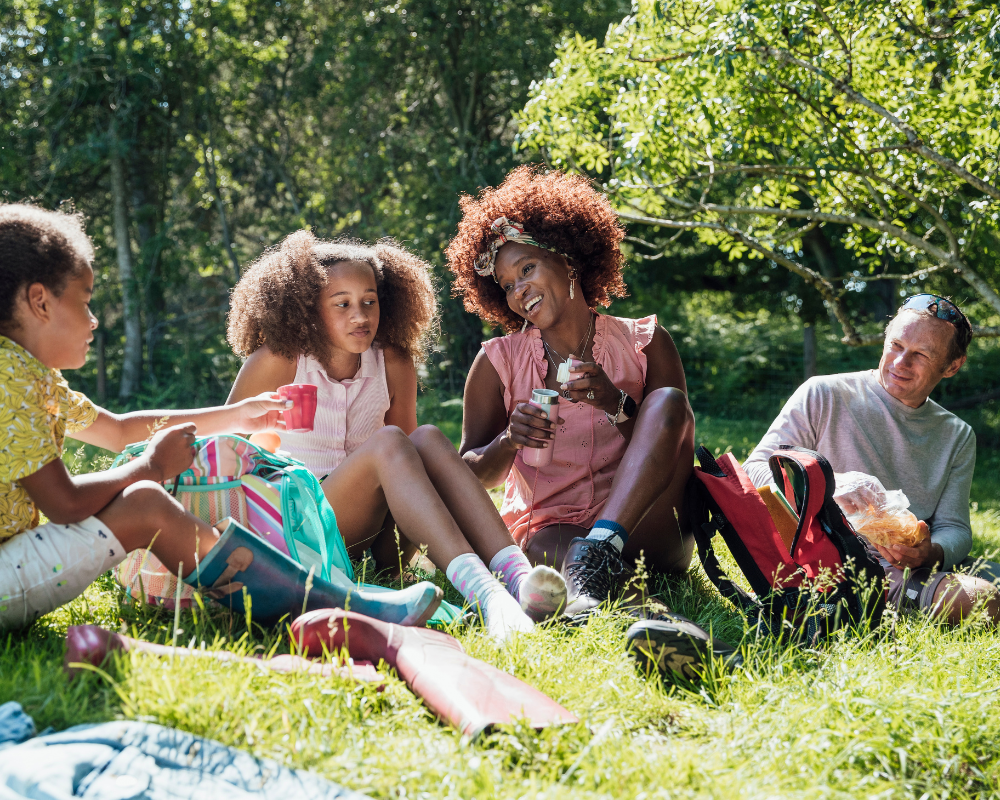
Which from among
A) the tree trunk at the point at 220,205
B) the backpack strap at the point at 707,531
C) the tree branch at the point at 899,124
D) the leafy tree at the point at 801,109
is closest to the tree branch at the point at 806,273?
the leafy tree at the point at 801,109

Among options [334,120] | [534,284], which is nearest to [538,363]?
[534,284]

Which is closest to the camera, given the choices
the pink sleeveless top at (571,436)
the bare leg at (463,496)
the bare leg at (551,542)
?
the bare leg at (463,496)

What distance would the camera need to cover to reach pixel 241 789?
1.51m

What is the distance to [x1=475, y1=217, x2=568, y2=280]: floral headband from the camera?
340cm

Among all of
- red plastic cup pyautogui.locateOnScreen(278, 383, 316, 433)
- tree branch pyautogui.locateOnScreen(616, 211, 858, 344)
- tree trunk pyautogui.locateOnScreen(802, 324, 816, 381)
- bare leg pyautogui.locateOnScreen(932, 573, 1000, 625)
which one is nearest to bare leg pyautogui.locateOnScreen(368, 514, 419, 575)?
red plastic cup pyautogui.locateOnScreen(278, 383, 316, 433)

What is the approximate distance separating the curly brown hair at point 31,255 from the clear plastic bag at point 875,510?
2.41m

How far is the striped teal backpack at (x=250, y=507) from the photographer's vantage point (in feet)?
8.09

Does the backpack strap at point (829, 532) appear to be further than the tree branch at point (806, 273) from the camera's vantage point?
No

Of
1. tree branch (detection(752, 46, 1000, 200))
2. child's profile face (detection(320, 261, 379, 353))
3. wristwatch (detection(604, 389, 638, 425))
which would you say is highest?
tree branch (detection(752, 46, 1000, 200))

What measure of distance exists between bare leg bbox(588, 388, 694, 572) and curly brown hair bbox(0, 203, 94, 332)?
1.73 metres

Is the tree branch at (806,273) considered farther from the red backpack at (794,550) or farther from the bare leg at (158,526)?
the bare leg at (158,526)

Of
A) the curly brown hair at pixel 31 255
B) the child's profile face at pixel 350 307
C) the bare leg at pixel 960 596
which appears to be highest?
the curly brown hair at pixel 31 255

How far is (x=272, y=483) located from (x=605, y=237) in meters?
1.88

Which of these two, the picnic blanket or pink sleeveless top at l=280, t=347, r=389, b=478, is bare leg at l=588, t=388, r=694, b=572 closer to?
pink sleeveless top at l=280, t=347, r=389, b=478
